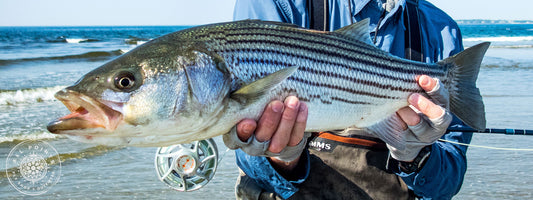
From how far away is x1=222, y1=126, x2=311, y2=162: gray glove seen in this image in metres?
2.24

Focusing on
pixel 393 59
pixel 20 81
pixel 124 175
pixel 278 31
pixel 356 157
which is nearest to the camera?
pixel 278 31

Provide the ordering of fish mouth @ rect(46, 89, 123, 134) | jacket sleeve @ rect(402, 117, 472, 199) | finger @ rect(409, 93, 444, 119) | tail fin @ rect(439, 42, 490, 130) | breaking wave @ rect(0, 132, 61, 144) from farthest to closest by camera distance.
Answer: breaking wave @ rect(0, 132, 61, 144), jacket sleeve @ rect(402, 117, 472, 199), tail fin @ rect(439, 42, 490, 130), finger @ rect(409, 93, 444, 119), fish mouth @ rect(46, 89, 123, 134)

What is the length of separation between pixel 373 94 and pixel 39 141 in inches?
270

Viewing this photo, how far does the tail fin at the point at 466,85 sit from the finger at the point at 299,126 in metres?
0.85

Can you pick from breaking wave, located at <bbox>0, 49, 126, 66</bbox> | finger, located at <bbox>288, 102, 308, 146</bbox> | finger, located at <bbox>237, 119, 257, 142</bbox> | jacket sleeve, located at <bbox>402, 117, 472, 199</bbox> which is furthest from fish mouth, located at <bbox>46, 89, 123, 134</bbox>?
breaking wave, located at <bbox>0, 49, 126, 66</bbox>

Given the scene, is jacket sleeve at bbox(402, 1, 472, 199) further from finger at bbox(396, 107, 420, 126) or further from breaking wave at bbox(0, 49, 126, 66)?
breaking wave at bbox(0, 49, 126, 66)

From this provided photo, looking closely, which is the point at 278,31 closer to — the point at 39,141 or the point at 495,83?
the point at 39,141

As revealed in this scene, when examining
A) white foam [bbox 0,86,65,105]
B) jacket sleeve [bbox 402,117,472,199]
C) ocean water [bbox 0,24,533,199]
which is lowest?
white foam [bbox 0,86,65,105]

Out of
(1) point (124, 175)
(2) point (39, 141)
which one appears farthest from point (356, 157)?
(2) point (39, 141)

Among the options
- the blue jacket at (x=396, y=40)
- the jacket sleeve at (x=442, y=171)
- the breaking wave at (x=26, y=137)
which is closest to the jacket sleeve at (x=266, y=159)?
the blue jacket at (x=396, y=40)

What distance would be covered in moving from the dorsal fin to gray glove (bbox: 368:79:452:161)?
1.42ft

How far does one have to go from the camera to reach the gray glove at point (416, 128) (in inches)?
96.3

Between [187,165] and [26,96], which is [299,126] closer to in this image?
[187,165]

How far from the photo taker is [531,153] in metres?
6.69
